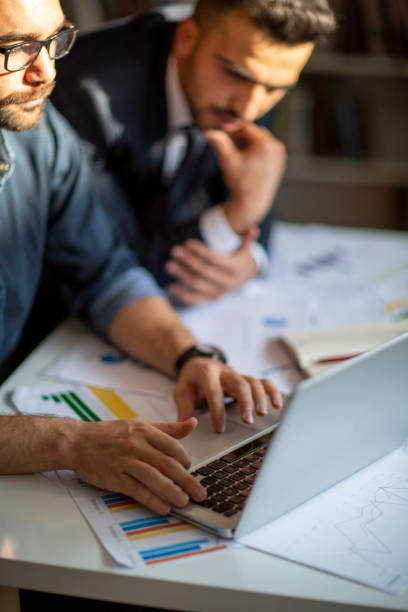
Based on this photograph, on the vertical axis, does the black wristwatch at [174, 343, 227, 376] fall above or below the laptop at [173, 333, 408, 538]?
below

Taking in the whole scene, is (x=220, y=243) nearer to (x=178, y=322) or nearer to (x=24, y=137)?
(x=178, y=322)

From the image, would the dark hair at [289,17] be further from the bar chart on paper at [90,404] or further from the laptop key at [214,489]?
the laptop key at [214,489]

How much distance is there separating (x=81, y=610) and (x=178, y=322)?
0.51 meters

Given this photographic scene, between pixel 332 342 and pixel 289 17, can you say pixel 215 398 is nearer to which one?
pixel 332 342

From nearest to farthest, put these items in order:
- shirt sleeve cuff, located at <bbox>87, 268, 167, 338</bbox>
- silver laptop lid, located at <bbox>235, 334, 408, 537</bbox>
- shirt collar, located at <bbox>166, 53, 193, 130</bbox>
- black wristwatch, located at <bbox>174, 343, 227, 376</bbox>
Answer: silver laptop lid, located at <bbox>235, 334, 408, 537</bbox> → black wristwatch, located at <bbox>174, 343, 227, 376</bbox> → shirt sleeve cuff, located at <bbox>87, 268, 167, 338</bbox> → shirt collar, located at <bbox>166, 53, 193, 130</bbox>

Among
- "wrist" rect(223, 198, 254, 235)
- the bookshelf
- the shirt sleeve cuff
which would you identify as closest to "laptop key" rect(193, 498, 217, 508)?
the shirt sleeve cuff

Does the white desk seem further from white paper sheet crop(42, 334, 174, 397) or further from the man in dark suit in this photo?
the man in dark suit

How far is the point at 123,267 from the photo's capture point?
4.29ft

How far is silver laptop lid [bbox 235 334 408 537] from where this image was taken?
0.63 meters

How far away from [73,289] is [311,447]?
752 mm

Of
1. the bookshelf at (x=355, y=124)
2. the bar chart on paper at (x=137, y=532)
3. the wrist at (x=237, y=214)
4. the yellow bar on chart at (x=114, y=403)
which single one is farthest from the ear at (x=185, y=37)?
the bookshelf at (x=355, y=124)

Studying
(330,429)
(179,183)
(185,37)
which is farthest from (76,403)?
(185,37)

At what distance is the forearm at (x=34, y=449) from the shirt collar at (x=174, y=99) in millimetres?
1064

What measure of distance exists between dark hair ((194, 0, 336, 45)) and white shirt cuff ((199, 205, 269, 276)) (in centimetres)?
42
